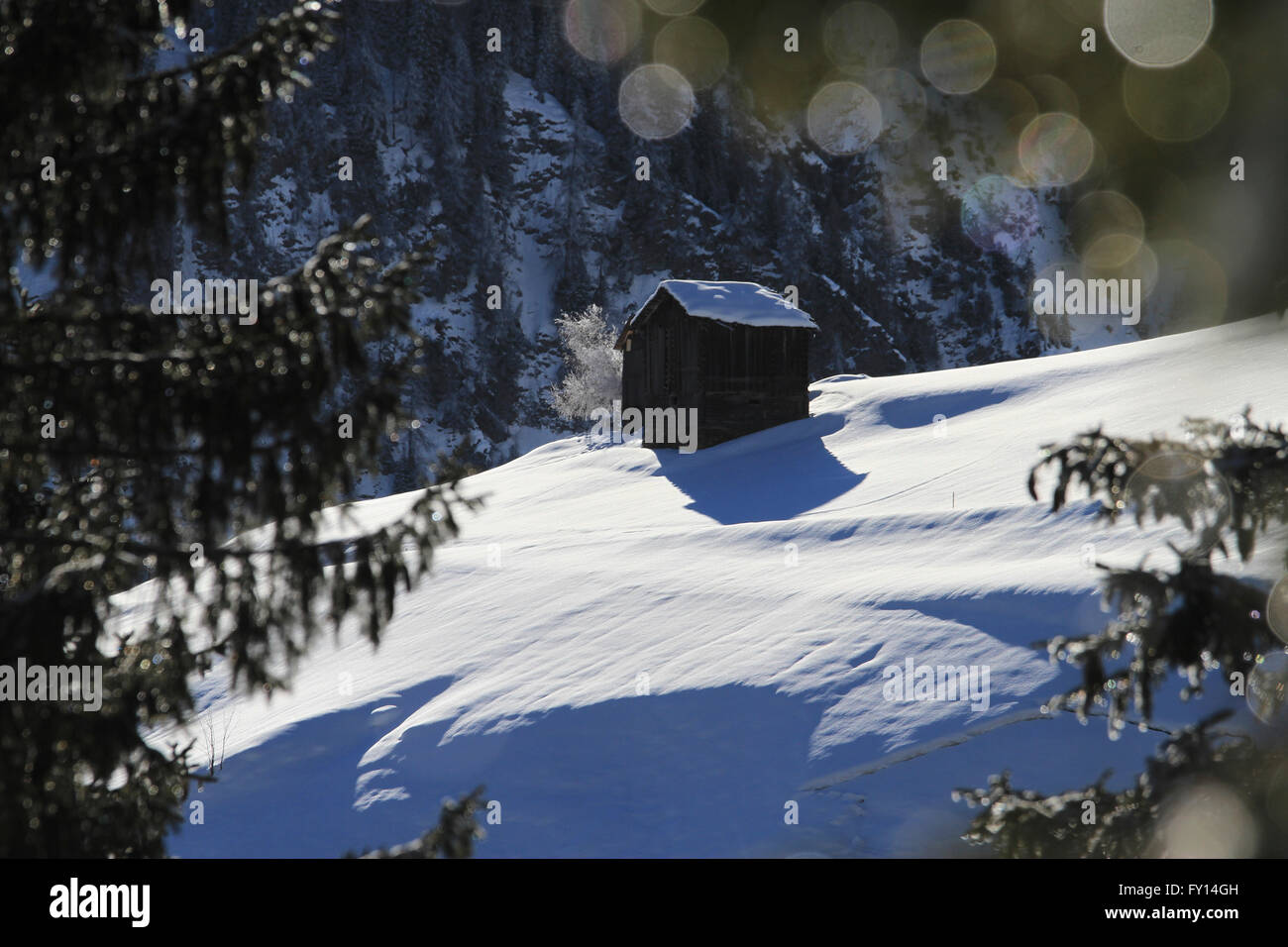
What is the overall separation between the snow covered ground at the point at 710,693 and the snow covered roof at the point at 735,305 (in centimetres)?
1112

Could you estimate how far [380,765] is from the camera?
10.6 metres

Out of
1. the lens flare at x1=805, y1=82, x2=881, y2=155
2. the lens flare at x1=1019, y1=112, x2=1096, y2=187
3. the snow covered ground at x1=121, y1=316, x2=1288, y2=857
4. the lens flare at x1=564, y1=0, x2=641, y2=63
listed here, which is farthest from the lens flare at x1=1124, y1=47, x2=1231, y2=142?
the snow covered ground at x1=121, y1=316, x2=1288, y2=857

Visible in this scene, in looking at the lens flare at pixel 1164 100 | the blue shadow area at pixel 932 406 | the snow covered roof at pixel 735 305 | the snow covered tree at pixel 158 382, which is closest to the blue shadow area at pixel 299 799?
the snow covered tree at pixel 158 382

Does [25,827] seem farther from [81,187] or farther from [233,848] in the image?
[233,848]

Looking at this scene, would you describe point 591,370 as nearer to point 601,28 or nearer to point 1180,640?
point 601,28

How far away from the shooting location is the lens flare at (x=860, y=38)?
11381cm

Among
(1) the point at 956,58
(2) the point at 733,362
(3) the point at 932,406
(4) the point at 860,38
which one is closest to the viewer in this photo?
(3) the point at 932,406

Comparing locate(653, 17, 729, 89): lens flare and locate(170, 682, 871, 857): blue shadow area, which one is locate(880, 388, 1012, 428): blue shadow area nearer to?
locate(170, 682, 871, 857): blue shadow area

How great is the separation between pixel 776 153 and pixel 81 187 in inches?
3882

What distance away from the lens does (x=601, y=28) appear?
9712 cm

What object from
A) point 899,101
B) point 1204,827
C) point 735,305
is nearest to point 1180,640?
point 1204,827

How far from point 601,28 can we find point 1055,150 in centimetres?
5767

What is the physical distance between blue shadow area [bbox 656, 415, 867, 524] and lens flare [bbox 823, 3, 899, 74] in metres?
96.7

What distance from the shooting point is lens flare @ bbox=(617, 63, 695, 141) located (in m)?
92.9
